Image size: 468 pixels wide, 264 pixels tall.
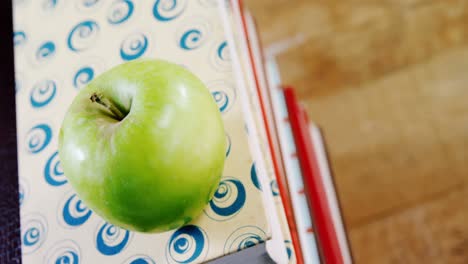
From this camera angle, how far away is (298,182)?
22.2 inches

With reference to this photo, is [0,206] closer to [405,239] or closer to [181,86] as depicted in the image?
[181,86]

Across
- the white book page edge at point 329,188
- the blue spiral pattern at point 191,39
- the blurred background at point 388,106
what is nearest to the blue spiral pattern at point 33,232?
the blue spiral pattern at point 191,39

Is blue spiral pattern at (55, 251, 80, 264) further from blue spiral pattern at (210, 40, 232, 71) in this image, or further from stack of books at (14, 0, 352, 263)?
blue spiral pattern at (210, 40, 232, 71)

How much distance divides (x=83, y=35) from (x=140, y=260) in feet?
0.82

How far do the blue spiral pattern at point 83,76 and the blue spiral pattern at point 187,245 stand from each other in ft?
0.61

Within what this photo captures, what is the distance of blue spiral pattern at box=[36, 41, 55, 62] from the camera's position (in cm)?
46

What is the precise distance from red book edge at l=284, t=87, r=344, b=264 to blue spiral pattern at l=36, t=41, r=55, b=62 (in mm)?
312

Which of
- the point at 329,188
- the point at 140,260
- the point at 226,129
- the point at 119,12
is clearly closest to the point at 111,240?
the point at 140,260

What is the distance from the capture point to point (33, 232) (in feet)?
1.26

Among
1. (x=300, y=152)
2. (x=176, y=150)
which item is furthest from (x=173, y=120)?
(x=300, y=152)

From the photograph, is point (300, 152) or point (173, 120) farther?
point (300, 152)

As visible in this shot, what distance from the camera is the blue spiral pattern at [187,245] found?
0.33 m

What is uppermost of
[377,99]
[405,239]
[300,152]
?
[377,99]

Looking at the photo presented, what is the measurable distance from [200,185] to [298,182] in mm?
280
